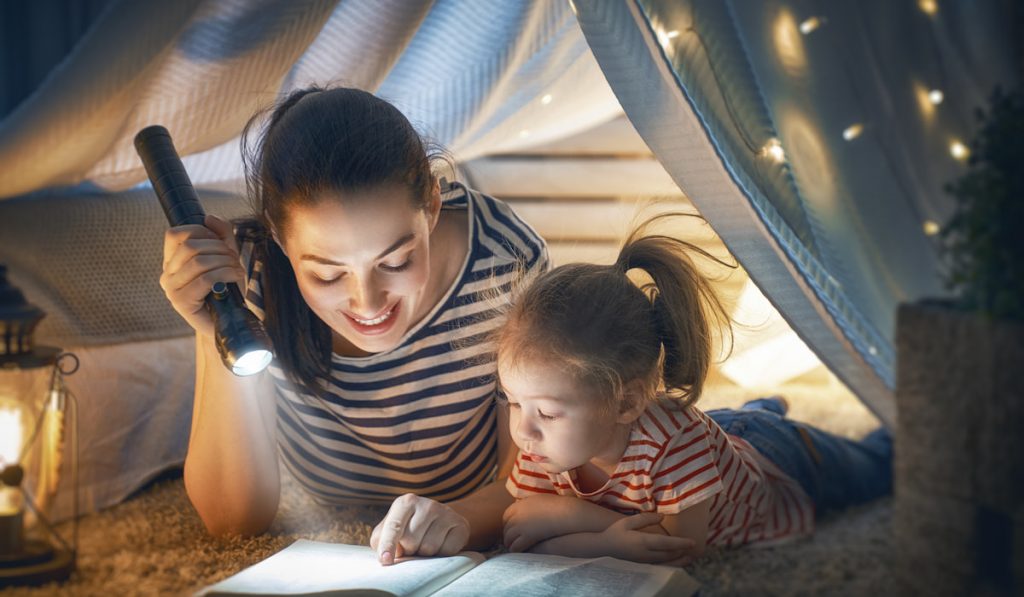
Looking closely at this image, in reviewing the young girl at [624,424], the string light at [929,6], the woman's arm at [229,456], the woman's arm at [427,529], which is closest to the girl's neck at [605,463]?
the young girl at [624,424]

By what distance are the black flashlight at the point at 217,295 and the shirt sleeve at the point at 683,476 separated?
0.42 metres

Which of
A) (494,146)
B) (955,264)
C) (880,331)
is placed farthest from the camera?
(494,146)

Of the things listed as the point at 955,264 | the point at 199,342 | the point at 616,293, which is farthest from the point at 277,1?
the point at 955,264

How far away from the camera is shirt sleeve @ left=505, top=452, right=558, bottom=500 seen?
115cm

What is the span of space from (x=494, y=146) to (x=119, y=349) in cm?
95

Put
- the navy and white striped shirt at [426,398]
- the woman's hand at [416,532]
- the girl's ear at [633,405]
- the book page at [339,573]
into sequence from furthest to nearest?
the navy and white striped shirt at [426,398]
the girl's ear at [633,405]
the woman's hand at [416,532]
the book page at [339,573]

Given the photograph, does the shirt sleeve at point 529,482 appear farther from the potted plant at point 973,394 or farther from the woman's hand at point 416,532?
the potted plant at point 973,394

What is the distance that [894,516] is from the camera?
871mm

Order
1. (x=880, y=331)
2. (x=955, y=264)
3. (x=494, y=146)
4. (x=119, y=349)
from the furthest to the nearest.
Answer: (x=494, y=146), (x=119, y=349), (x=880, y=331), (x=955, y=264)

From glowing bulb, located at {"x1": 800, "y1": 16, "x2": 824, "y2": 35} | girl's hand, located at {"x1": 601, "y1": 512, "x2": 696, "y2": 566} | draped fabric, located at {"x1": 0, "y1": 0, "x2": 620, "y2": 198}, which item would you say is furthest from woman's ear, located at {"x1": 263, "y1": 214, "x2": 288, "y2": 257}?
glowing bulb, located at {"x1": 800, "y1": 16, "x2": 824, "y2": 35}

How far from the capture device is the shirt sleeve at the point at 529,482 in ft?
3.78

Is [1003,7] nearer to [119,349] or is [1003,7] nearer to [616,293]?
[616,293]

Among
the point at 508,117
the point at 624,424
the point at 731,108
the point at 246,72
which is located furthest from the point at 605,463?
the point at 508,117

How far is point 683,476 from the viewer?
42.0 inches
